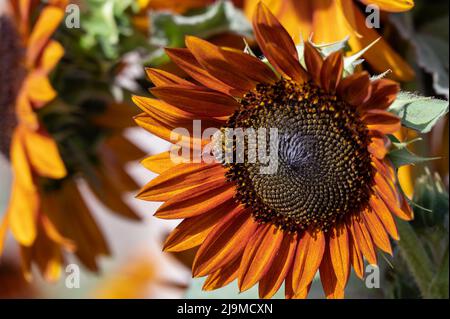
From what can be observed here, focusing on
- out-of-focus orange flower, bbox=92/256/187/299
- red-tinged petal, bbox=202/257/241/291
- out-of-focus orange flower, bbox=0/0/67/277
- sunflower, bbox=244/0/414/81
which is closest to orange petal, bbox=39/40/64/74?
out-of-focus orange flower, bbox=0/0/67/277

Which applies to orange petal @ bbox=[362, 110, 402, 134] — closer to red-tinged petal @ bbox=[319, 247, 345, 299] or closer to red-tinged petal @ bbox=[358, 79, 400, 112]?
red-tinged petal @ bbox=[358, 79, 400, 112]

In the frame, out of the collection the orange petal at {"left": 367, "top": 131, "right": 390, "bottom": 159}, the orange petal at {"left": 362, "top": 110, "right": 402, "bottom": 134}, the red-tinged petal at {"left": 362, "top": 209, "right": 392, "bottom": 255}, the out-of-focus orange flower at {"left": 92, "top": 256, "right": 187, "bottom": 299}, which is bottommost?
the out-of-focus orange flower at {"left": 92, "top": 256, "right": 187, "bottom": 299}

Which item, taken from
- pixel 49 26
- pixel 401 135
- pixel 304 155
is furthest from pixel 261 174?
pixel 49 26

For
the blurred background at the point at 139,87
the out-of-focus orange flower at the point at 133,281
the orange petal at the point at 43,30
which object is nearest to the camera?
the blurred background at the point at 139,87

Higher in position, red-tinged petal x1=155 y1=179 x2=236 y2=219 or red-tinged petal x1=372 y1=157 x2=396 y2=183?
red-tinged petal x1=372 y1=157 x2=396 y2=183

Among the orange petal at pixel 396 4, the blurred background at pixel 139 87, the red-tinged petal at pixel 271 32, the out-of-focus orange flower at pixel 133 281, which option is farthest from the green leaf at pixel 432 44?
the out-of-focus orange flower at pixel 133 281

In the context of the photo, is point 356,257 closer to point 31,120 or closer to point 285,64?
point 285,64

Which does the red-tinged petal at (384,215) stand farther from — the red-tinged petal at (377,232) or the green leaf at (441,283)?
the green leaf at (441,283)
